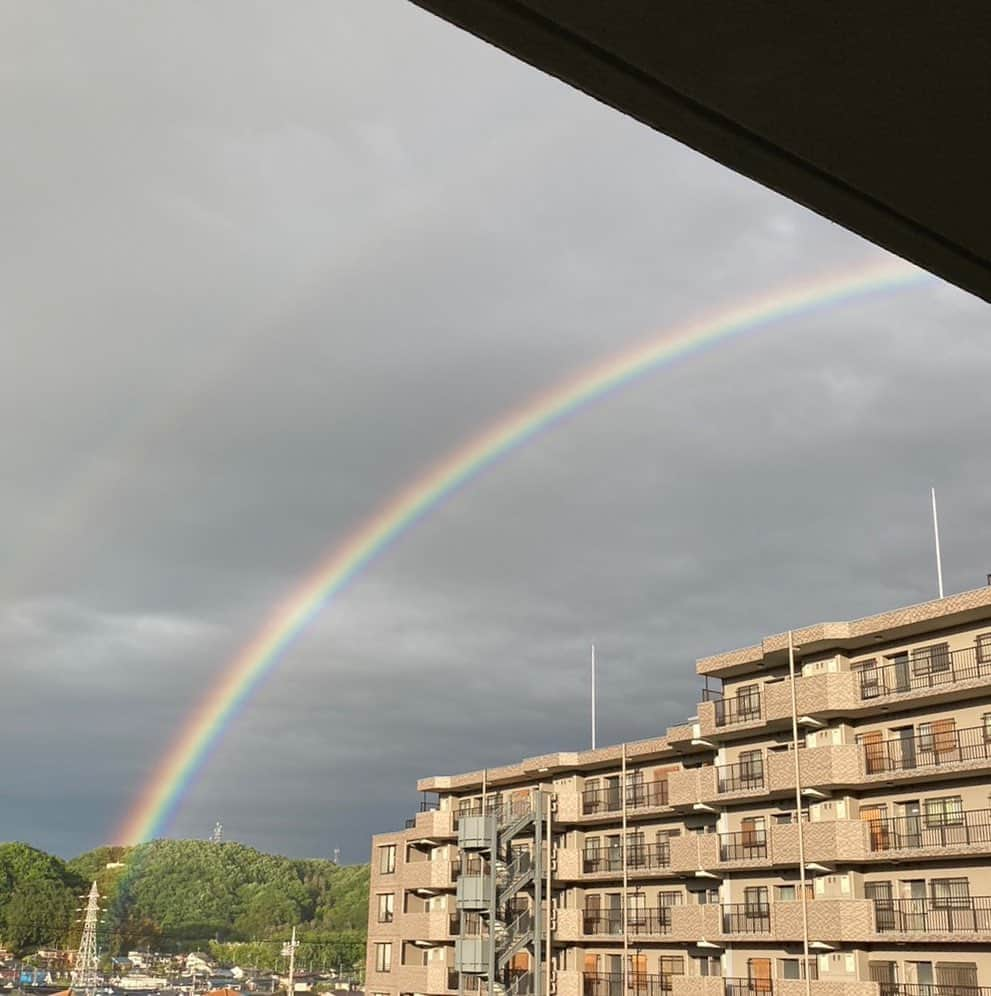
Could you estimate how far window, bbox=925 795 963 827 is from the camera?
2514cm

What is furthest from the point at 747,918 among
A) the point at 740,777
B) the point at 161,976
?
the point at 161,976

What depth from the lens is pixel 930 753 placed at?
2566 cm

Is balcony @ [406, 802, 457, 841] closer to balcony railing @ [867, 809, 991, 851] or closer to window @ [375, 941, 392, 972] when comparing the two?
window @ [375, 941, 392, 972]

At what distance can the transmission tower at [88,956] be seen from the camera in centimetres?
8825

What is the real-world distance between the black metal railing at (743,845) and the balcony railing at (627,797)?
3.35m

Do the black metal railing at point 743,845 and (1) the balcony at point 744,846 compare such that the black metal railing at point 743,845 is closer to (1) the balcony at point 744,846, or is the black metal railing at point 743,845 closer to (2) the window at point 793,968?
(1) the balcony at point 744,846

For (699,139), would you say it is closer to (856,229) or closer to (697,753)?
(856,229)


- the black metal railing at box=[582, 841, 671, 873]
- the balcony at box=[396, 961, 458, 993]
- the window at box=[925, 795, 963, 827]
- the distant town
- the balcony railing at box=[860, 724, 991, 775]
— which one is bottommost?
the distant town

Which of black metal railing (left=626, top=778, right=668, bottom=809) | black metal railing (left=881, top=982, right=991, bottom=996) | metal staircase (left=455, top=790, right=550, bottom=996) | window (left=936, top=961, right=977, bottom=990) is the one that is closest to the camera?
black metal railing (left=881, top=982, right=991, bottom=996)

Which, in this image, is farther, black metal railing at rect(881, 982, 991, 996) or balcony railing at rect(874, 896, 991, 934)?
balcony railing at rect(874, 896, 991, 934)

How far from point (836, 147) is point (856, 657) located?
28.5m

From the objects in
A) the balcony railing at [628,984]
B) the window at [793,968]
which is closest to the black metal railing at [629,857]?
the balcony railing at [628,984]

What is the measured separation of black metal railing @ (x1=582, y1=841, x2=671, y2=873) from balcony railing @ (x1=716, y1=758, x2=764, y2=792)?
2917 millimetres

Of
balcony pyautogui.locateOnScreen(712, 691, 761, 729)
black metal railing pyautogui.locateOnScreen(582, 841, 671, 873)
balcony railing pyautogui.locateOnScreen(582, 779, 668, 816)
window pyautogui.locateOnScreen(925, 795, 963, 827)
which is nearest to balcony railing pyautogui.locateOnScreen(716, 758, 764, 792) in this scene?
balcony pyautogui.locateOnScreen(712, 691, 761, 729)
